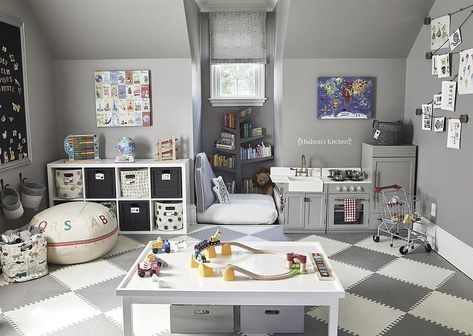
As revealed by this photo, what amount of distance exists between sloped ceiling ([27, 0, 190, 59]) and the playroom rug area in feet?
6.71

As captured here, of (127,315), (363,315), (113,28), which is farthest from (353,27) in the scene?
(127,315)

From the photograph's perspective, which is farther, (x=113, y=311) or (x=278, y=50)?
(x=278, y=50)

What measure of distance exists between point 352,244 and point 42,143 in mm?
3163

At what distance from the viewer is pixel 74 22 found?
4.50 metres

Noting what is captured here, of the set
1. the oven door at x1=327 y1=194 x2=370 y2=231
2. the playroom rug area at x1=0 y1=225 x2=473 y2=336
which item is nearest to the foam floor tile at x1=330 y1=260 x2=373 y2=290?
the playroom rug area at x1=0 y1=225 x2=473 y2=336

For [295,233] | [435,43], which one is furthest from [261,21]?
[295,233]

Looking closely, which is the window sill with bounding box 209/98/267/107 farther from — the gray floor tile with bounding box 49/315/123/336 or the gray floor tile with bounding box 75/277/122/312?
the gray floor tile with bounding box 49/315/123/336

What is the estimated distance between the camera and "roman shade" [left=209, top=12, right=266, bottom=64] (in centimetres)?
573

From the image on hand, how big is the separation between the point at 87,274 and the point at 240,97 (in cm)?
310

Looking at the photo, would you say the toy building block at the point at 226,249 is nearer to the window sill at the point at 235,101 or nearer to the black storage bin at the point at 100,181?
the black storage bin at the point at 100,181

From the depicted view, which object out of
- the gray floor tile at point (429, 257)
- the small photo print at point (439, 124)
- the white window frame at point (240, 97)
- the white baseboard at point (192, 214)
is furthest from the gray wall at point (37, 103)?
the small photo print at point (439, 124)

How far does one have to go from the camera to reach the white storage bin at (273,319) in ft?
8.95

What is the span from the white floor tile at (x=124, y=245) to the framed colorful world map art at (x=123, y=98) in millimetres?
1242

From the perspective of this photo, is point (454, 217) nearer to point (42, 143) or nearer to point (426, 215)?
point (426, 215)
